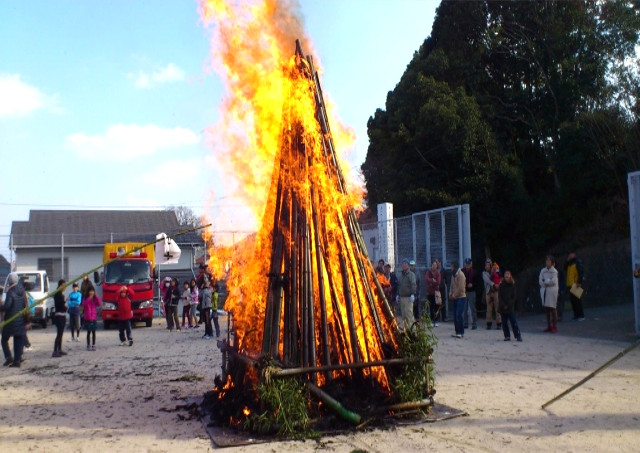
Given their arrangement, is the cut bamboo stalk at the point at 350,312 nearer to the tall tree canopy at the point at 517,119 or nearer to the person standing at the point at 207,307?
the person standing at the point at 207,307

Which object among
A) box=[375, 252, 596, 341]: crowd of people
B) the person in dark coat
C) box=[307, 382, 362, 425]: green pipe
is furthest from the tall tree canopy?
box=[307, 382, 362, 425]: green pipe

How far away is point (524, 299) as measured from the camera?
2156 centimetres

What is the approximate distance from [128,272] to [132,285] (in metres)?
0.73

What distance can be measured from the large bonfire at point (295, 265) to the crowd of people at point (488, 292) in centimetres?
507

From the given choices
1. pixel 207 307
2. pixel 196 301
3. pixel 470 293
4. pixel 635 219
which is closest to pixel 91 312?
pixel 207 307

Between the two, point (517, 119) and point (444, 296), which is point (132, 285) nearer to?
point (444, 296)

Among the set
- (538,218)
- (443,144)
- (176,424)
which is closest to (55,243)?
(443,144)

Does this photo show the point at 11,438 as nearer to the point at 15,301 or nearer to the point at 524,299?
the point at 15,301

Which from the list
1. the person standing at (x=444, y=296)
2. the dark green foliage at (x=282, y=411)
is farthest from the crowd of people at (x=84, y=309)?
the person standing at (x=444, y=296)

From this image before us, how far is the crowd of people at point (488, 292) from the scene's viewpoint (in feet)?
47.4

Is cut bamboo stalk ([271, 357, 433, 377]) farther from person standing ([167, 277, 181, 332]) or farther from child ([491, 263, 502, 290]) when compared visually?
person standing ([167, 277, 181, 332])

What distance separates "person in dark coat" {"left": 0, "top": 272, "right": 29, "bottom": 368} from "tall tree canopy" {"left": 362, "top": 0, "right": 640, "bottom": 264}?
1686 cm

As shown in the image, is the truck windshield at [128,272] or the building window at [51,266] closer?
the truck windshield at [128,272]

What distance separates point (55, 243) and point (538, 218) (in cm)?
2609
